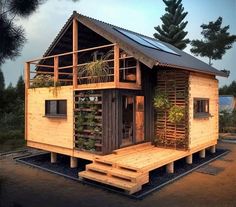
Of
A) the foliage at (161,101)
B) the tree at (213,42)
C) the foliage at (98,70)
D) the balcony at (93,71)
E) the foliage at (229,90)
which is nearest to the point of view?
the balcony at (93,71)

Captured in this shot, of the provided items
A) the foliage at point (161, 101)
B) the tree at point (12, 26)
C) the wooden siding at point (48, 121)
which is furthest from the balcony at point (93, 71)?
the tree at point (12, 26)

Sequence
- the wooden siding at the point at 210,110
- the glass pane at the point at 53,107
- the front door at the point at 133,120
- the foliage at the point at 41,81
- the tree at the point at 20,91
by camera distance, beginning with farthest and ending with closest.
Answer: the tree at the point at 20,91 < the foliage at the point at 41,81 < the glass pane at the point at 53,107 < the wooden siding at the point at 210,110 < the front door at the point at 133,120

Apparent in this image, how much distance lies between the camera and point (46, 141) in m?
10.2

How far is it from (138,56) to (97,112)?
7.50ft

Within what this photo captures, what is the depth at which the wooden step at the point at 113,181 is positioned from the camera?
638cm

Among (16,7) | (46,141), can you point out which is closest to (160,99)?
(46,141)

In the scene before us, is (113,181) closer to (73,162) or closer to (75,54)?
(73,162)

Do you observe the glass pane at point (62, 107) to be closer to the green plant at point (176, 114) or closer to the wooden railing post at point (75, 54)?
the wooden railing post at point (75, 54)

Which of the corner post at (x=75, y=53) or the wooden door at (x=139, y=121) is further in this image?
the wooden door at (x=139, y=121)

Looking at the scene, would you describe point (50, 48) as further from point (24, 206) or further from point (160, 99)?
point (24, 206)

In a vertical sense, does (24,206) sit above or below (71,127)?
below

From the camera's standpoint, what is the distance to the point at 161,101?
955 centimetres

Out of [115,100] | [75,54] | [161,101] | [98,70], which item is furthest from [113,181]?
[75,54]

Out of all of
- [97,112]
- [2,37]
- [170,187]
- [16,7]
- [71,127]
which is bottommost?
[170,187]
